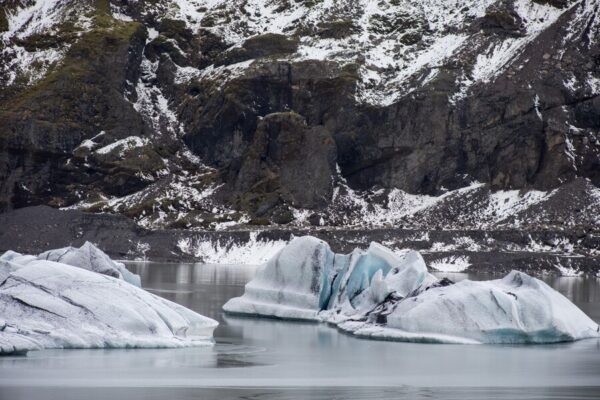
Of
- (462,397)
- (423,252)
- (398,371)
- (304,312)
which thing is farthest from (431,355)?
(423,252)

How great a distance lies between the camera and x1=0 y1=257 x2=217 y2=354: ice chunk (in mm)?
27969

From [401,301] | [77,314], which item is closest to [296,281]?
[401,301]

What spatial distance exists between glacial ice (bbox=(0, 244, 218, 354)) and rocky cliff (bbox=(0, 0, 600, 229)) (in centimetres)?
10556

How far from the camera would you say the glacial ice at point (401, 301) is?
112ft

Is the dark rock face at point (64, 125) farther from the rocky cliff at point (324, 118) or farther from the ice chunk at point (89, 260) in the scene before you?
the ice chunk at point (89, 260)

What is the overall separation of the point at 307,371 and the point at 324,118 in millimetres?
127004

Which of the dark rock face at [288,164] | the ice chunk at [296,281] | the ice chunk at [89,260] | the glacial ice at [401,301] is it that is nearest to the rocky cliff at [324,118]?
the dark rock face at [288,164]

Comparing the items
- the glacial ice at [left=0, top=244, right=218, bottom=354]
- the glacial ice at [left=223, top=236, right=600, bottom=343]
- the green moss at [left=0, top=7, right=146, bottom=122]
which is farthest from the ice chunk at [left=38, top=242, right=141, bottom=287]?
the green moss at [left=0, top=7, right=146, bottom=122]

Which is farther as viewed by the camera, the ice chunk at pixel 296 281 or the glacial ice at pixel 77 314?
the ice chunk at pixel 296 281

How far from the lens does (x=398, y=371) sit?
28.0m

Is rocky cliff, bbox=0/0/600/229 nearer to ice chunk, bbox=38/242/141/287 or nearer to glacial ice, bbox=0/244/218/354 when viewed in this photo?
ice chunk, bbox=38/242/141/287

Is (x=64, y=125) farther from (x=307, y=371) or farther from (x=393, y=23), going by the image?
(x=307, y=371)

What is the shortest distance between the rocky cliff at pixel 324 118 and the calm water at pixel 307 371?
327 ft

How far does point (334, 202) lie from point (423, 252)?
3608 cm
